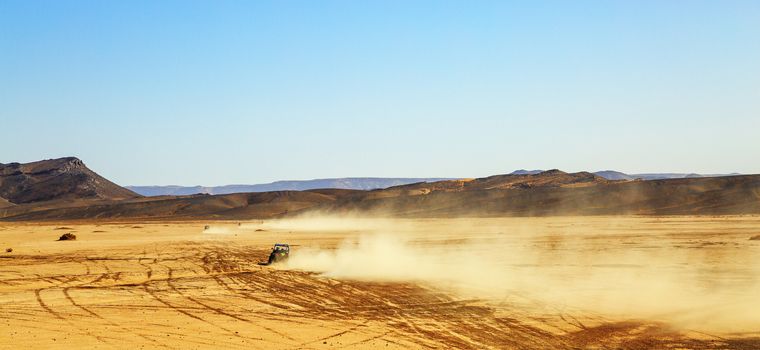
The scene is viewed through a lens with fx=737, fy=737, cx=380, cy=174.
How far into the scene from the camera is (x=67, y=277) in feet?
107

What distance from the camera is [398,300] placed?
2483 cm

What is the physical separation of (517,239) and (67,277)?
34734 mm

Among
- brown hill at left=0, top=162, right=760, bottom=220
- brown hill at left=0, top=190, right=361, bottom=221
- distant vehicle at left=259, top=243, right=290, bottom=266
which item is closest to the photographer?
distant vehicle at left=259, top=243, right=290, bottom=266

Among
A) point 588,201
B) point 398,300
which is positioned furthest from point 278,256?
point 588,201

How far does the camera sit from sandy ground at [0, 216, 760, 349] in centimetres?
1800

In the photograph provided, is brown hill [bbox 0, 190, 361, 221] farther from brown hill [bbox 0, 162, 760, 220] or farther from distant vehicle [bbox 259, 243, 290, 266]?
distant vehicle [bbox 259, 243, 290, 266]

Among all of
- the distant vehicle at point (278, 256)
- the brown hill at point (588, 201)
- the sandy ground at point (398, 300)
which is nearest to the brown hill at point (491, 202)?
the brown hill at point (588, 201)

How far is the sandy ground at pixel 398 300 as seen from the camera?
59.1 ft

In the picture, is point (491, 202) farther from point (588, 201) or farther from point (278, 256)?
point (278, 256)

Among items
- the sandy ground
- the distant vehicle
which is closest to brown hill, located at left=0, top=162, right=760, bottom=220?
the sandy ground

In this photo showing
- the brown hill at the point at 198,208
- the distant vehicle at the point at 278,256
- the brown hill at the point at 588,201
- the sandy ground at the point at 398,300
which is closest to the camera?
the sandy ground at the point at 398,300

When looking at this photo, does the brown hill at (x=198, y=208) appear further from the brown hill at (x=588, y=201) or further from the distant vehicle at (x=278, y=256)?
the distant vehicle at (x=278, y=256)

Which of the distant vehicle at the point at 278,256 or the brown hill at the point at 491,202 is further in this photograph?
the brown hill at the point at 491,202

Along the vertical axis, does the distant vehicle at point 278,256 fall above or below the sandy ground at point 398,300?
above
